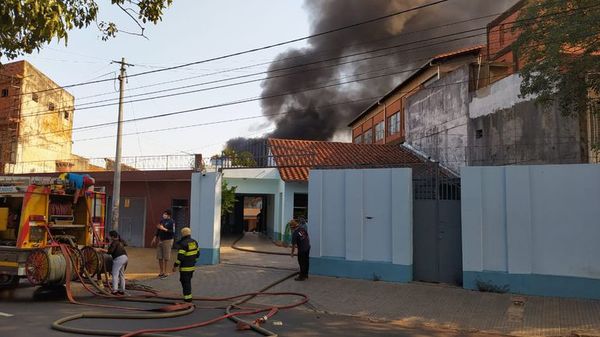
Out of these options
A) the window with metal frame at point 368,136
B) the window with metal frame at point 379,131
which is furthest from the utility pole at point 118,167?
the window with metal frame at point 368,136

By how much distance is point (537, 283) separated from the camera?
355 inches

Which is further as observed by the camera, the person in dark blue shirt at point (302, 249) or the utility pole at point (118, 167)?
the utility pole at point (118, 167)

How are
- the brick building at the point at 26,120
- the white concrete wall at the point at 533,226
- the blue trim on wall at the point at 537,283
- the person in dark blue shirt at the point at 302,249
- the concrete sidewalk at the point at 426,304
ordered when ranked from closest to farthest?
the concrete sidewalk at the point at 426,304 → the blue trim on wall at the point at 537,283 → the white concrete wall at the point at 533,226 → the person in dark blue shirt at the point at 302,249 → the brick building at the point at 26,120

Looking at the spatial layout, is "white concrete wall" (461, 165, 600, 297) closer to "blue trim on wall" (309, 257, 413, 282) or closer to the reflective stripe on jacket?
"blue trim on wall" (309, 257, 413, 282)

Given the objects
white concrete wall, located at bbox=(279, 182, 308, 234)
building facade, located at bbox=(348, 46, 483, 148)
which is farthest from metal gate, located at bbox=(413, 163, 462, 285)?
building facade, located at bbox=(348, 46, 483, 148)

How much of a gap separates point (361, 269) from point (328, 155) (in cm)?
999

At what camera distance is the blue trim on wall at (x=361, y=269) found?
10.3m

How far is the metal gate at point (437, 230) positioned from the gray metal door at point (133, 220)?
40.6 feet

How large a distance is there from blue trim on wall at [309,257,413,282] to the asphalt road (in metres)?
2.68

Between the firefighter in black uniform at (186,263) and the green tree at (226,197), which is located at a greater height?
the green tree at (226,197)

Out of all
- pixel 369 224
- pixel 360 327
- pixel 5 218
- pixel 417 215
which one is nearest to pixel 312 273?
pixel 369 224

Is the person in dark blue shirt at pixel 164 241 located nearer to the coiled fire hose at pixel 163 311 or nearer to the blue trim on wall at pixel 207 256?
the blue trim on wall at pixel 207 256

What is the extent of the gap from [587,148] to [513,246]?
5.55 m

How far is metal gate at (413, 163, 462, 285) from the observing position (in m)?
10.2
